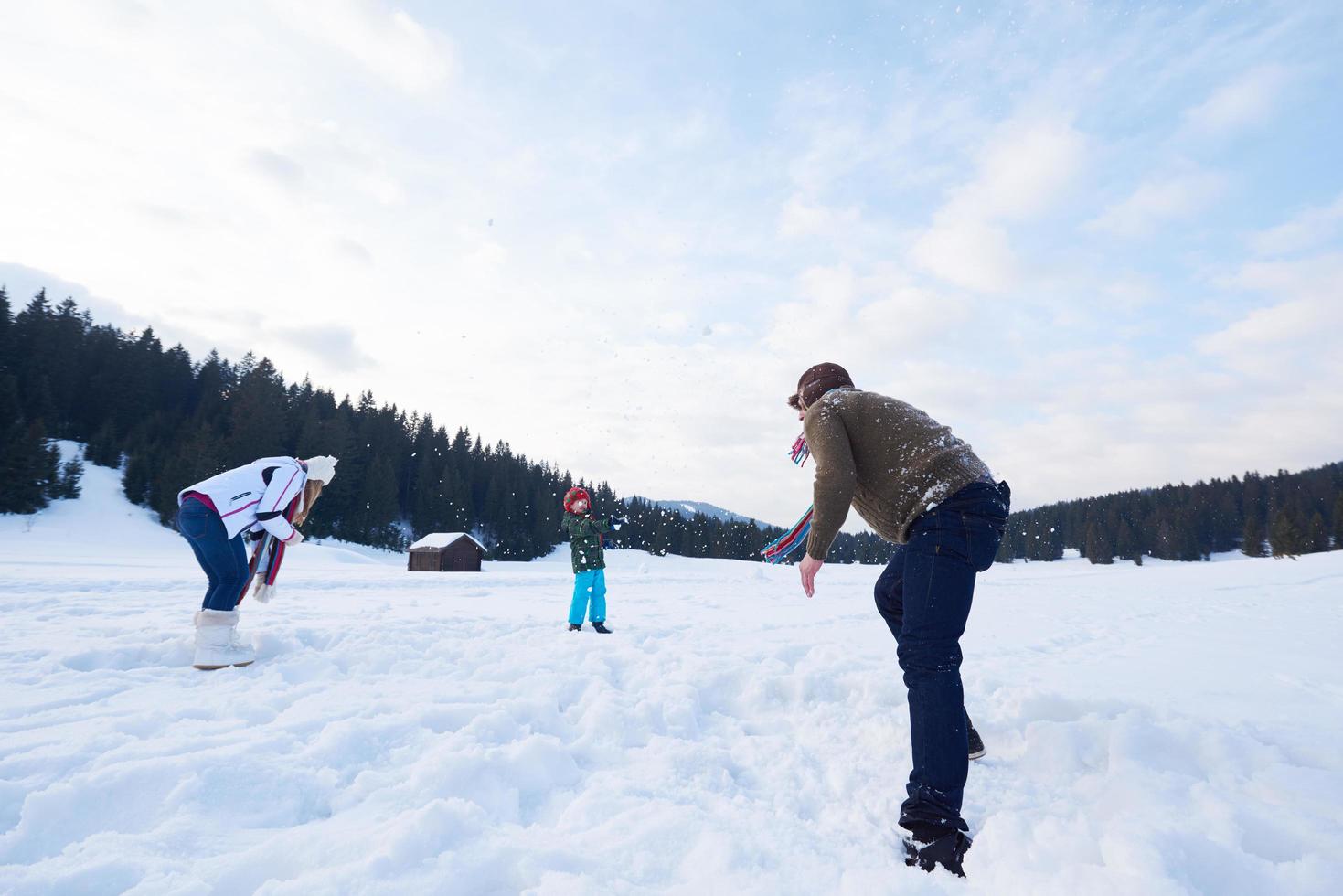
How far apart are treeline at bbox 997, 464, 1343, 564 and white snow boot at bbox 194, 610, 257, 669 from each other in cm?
8136

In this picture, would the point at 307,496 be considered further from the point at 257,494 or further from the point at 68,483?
the point at 68,483

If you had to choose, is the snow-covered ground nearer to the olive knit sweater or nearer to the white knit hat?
the olive knit sweater

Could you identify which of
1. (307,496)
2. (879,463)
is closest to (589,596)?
(307,496)

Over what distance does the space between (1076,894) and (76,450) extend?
195ft

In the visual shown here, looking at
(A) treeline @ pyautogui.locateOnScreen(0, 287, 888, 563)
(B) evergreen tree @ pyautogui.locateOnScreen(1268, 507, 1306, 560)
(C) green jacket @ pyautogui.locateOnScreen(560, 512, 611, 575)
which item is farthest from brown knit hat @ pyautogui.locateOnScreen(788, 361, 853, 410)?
(B) evergreen tree @ pyautogui.locateOnScreen(1268, 507, 1306, 560)

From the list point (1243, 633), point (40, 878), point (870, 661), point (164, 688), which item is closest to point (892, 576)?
point (870, 661)

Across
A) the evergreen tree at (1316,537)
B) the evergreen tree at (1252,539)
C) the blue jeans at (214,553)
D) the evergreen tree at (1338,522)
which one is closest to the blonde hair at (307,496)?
the blue jeans at (214,553)

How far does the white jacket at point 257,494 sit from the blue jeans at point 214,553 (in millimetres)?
78

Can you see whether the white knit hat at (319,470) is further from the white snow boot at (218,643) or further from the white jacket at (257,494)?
the white snow boot at (218,643)

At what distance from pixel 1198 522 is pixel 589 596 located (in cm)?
9545

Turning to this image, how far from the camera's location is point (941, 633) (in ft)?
7.68

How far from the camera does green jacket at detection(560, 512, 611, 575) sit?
23.1 feet

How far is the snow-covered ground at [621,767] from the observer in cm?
178

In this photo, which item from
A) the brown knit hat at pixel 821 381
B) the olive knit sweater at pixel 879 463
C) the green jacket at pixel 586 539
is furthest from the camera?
the green jacket at pixel 586 539
